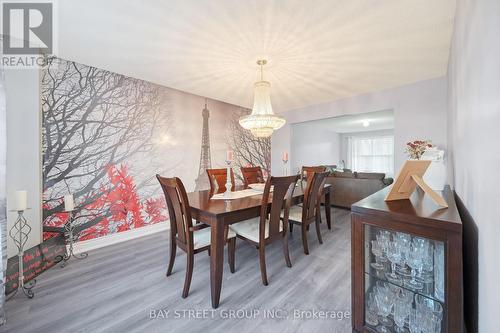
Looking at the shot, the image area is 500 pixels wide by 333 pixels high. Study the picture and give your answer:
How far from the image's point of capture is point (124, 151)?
9.81ft

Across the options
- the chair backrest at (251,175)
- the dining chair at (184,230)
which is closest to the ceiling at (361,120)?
the chair backrest at (251,175)

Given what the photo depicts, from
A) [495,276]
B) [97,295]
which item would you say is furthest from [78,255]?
[495,276]

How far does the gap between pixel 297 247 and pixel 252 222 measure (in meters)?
0.88

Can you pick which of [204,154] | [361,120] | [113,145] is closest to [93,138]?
[113,145]

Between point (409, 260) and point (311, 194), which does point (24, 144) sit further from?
point (409, 260)

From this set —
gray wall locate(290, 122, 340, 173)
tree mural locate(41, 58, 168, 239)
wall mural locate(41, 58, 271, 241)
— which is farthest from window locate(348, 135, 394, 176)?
tree mural locate(41, 58, 168, 239)

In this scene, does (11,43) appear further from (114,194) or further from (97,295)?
(97,295)

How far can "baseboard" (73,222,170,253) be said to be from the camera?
259 cm

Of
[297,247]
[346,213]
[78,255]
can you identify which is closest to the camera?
[78,255]

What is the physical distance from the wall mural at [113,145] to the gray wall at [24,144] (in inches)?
3.3

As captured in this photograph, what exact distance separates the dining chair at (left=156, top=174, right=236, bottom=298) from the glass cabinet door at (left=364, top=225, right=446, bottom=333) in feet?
3.93

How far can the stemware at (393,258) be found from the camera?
1.10 meters

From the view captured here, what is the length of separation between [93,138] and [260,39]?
2454 mm

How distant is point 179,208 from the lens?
1737 millimetres
